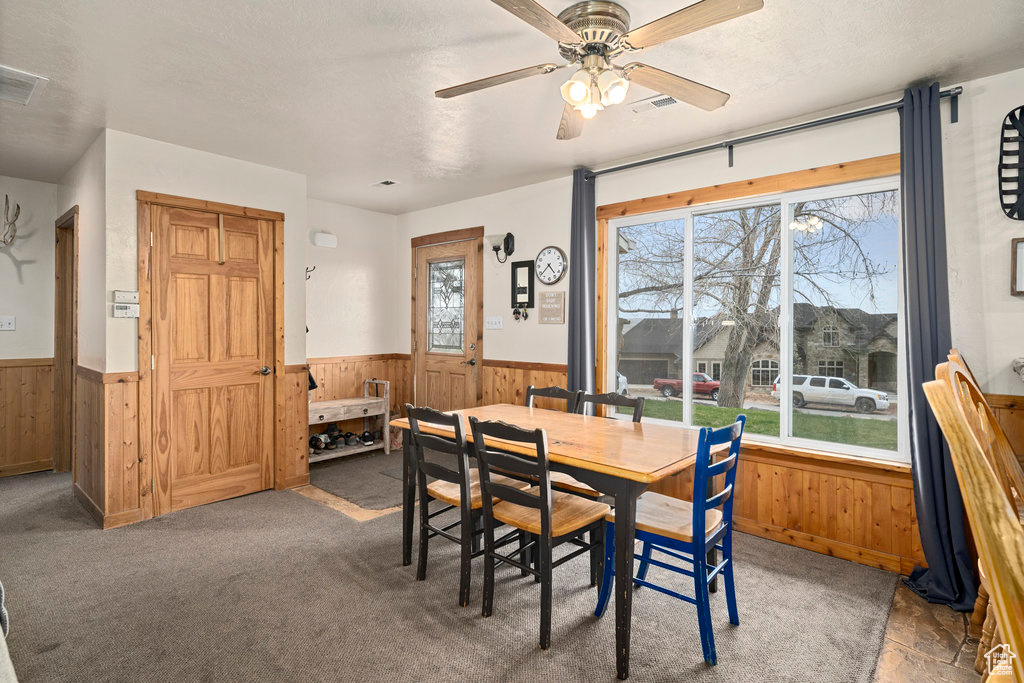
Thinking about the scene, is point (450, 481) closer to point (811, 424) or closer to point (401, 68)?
point (401, 68)

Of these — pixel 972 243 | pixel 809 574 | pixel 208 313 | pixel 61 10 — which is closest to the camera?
pixel 61 10

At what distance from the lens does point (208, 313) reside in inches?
154

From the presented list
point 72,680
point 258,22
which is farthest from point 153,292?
point 72,680

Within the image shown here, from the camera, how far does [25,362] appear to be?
14.9 feet

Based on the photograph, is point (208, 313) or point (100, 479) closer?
point (100, 479)

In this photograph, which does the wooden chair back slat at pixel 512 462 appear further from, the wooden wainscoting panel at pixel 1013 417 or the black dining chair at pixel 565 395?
the wooden wainscoting panel at pixel 1013 417

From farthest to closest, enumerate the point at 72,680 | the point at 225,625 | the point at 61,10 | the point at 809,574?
the point at 809,574 < the point at 225,625 < the point at 61,10 < the point at 72,680

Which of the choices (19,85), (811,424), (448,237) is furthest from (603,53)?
(448,237)

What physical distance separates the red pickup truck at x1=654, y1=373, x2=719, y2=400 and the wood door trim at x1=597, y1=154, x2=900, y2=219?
1.26 metres

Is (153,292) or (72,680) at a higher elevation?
(153,292)

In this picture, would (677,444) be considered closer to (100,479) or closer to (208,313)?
(208,313)

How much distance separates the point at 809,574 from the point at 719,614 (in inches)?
31.0

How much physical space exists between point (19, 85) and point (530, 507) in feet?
11.2

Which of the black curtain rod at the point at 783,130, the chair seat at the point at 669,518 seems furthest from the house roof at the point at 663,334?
the chair seat at the point at 669,518
